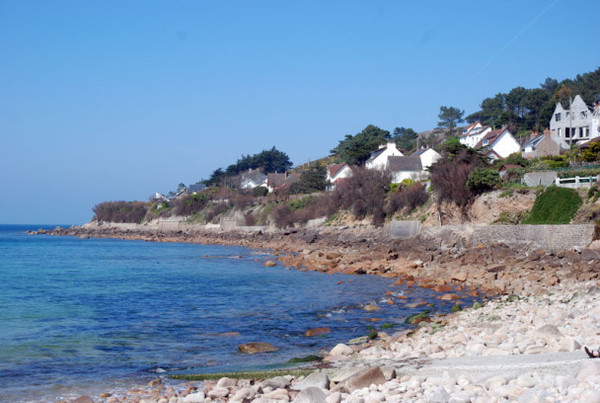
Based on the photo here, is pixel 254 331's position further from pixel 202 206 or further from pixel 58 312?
pixel 202 206

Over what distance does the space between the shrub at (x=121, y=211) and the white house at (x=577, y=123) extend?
7584 cm

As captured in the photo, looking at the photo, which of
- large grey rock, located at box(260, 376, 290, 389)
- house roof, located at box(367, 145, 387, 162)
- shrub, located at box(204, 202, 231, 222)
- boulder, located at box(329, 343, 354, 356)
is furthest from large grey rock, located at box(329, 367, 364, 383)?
shrub, located at box(204, 202, 231, 222)

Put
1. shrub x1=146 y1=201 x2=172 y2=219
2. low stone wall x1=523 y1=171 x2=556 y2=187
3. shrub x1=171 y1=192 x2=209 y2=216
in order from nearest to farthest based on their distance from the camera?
1. low stone wall x1=523 y1=171 x2=556 y2=187
2. shrub x1=171 y1=192 x2=209 y2=216
3. shrub x1=146 y1=201 x2=172 y2=219

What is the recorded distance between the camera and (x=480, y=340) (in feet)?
35.6

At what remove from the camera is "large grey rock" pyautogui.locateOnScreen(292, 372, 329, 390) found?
8641mm

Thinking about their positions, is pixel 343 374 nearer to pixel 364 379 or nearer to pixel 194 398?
pixel 364 379

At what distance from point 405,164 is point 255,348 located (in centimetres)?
5247

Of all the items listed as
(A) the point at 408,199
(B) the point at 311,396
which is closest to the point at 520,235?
(A) the point at 408,199

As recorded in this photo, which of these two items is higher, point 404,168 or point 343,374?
point 404,168

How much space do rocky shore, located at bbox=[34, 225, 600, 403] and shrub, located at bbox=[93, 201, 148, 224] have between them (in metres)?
91.0

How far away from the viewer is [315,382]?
8.80 m

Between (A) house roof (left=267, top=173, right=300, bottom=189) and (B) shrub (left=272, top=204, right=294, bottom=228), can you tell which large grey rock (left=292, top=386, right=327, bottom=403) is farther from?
(A) house roof (left=267, top=173, right=300, bottom=189)

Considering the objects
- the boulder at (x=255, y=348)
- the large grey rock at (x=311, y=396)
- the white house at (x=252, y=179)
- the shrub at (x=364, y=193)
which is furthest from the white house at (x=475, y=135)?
the large grey rock at (x=311, y=396)

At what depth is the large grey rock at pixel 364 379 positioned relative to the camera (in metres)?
8.06
